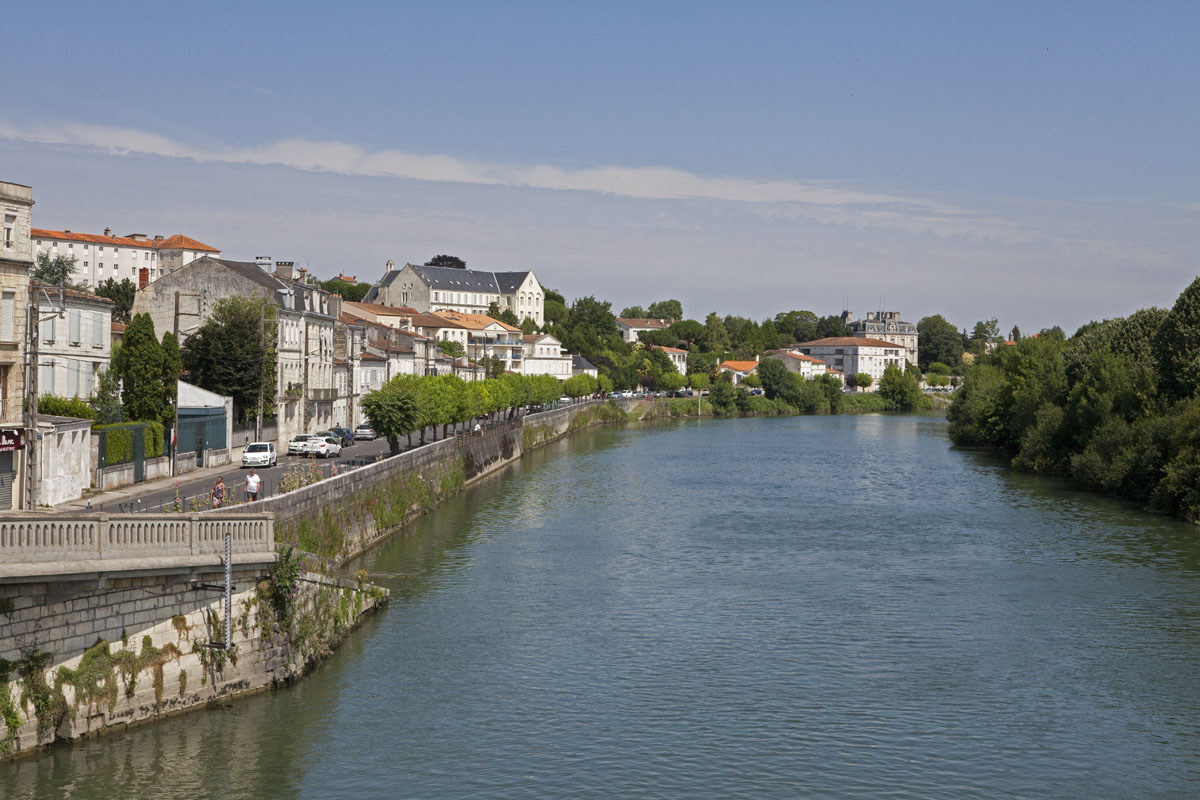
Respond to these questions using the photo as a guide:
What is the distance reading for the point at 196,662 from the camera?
2180cm

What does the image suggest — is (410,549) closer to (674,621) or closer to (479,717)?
(674,621)

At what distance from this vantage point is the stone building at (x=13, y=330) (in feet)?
107

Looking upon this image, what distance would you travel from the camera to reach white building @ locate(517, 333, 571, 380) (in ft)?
505

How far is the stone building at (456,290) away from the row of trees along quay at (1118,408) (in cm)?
10474

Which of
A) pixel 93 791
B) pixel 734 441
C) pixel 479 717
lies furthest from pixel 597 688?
pixel 734 441

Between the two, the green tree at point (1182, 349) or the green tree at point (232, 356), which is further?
the green tree at point (1182, 349)

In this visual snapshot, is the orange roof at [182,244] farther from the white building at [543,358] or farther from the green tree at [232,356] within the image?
the green tree at [232,356]

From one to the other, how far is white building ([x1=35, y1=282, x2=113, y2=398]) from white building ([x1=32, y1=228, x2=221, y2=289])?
92.3 meters

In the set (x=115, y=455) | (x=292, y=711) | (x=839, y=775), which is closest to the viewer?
(x=839, y=775)

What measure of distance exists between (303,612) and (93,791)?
6.62 m

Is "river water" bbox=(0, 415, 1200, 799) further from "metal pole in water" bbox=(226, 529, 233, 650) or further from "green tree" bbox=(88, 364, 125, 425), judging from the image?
"green tree" bbox=(88, 364, 125, 425)

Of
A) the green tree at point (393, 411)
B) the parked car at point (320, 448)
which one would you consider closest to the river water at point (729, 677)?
the green tree at point (393, 411)

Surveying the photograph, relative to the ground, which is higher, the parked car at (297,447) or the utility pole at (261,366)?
the utility pole at (261,366)

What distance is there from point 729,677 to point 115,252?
452 ft
